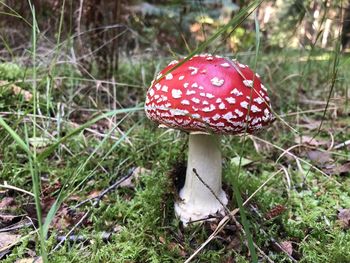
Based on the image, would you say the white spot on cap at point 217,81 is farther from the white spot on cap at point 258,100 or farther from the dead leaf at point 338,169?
the dead leaf at point 338,169

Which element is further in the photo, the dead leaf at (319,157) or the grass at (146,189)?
the dead leaf at (319,157)

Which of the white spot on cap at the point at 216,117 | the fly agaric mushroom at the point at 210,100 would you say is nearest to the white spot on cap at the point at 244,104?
the fly agaric mushroom at the point at 210,100

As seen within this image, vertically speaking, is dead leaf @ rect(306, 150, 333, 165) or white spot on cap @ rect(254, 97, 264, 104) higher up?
white spot on cap @ rect(254, 97, 264, 104)

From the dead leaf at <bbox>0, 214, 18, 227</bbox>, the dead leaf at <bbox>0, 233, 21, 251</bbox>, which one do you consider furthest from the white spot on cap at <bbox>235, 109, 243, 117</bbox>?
the dead leaf at <bbox>0, 214, 18, 227</bbox>

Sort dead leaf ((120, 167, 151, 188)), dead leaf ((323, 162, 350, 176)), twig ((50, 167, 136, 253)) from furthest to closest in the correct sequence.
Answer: dead leaf ((323, 162, 350, 176))
dead leaf ((120, 167, 151, 188))
twig ((50, 167, 136, 253))

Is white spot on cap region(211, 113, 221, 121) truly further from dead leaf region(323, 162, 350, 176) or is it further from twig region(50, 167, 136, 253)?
dead leaf region(323, 162, 350, 176)

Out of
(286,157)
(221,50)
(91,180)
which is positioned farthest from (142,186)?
(221,50)

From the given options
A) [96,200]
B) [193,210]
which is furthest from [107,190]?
[193,210]

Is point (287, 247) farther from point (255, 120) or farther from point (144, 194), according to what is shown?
point (144, 194)

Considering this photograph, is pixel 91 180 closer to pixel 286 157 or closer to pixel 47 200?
pixel 47 200
